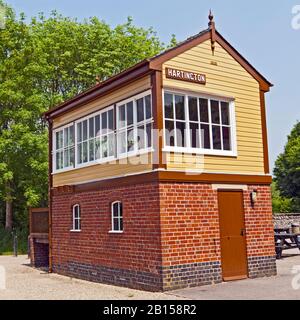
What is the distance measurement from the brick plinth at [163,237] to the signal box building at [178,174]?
0.09 feet

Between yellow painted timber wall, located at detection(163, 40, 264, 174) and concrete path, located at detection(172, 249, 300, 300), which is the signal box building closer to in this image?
yellow painted timber wall, located at detection(163, 40, 264, 174)

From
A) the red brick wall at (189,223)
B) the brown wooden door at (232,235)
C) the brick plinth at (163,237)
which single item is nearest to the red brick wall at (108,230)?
the brick plinth at (163,237)

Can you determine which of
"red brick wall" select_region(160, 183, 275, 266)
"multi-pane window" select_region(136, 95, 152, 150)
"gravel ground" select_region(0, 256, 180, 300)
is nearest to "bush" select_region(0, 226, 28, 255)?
"gravel ground" select_region(0, 256, 180, 300)

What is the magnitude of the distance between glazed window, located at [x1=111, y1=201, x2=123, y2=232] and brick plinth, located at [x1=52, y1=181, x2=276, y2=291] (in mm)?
140

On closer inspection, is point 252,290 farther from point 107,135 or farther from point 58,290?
point 107,135

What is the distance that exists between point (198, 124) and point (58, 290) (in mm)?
5787

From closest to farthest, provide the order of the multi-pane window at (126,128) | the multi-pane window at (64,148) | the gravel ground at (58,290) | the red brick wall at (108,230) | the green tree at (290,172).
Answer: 1. the gravel ground at (58,290)
2. the red brick wall at (108,230)
3. the multi-pane window at (126,128)
4. the multi-pane window at (64,148)
5. the green tree at (290,172)

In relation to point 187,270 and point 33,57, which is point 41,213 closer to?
point 187,270

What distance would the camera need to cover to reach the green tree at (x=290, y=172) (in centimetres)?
4130

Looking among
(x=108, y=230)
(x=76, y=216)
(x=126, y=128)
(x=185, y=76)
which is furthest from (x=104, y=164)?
(x=185, y=76)

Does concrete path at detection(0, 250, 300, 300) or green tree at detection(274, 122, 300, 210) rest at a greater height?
green tree at detection(274, 122, 300, 210)

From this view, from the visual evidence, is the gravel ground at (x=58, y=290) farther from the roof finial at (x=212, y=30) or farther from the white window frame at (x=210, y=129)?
the roof finial at (x=212, y=30)

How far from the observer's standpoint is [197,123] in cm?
1191

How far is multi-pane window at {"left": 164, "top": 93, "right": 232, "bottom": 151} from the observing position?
1148 cm
